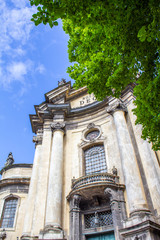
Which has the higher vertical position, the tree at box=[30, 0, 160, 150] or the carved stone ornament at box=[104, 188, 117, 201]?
the tree at box=[30, 0, 160, 150]

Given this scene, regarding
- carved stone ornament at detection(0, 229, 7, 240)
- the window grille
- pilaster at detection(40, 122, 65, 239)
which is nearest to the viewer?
pilaster at detection(40, 122, 65, 239)

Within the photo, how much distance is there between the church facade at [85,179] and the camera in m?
10.9

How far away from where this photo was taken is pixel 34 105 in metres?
19.8

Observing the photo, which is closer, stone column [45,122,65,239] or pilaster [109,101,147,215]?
pilaster [109,101,147,215]

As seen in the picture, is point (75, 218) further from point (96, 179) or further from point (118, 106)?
point (118, 106)

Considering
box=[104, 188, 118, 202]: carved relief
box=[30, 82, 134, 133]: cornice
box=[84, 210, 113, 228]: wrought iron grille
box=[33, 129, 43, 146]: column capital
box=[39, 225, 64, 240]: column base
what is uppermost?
box=[30, 82, 134, 133]: cornice

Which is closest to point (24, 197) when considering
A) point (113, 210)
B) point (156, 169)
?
point (113, 210)

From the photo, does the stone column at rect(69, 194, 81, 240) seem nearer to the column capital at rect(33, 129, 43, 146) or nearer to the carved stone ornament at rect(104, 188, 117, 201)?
the carved stone ornament at rect(104, 188, 117, 201)

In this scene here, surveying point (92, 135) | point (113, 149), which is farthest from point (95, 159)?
point (92, 135)

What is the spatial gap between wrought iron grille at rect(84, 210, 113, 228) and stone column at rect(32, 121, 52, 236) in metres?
2.80

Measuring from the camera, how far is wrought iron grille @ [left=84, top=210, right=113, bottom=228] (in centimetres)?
1194

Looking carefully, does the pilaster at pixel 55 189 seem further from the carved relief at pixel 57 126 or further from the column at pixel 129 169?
the column at pixel 129 169

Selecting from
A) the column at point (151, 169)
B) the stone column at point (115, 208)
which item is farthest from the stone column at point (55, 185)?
the column at point (151, 169)

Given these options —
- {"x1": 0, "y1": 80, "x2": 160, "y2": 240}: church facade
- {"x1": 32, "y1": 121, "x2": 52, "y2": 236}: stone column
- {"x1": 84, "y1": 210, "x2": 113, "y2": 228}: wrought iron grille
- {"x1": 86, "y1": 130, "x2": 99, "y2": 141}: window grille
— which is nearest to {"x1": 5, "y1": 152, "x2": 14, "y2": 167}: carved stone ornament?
{"x1": 0, "y1": 80, "x2": 160, "y2": 240}: church facade
